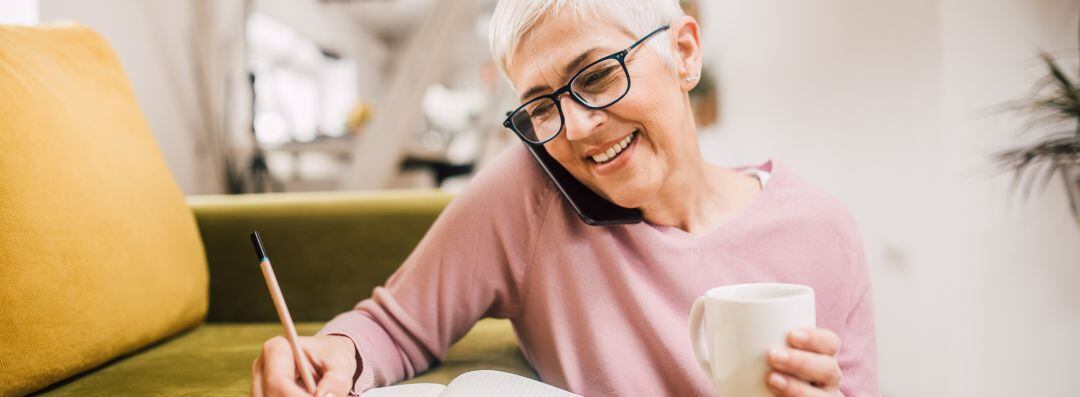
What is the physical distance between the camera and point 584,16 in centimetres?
78

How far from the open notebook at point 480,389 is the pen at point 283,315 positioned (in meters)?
0.09

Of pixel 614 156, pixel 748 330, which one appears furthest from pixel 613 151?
pixel 748 330

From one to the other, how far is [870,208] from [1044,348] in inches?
26.9

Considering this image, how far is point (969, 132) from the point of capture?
1.89 metres

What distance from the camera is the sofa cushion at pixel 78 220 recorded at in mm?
788

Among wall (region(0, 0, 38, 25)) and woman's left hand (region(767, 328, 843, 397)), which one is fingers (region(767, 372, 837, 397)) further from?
wall (region(0, 0, 38, 25))

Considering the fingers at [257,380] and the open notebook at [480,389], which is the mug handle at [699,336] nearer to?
the open notebook at [480,389]

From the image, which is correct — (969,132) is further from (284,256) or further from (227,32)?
(227,32)

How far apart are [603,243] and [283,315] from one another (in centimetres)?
41

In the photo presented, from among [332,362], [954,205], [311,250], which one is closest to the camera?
[332,362]

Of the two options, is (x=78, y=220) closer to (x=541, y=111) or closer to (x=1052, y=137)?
(x=541, y=111)

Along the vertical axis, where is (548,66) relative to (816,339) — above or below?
above

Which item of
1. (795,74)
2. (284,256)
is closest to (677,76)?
(284,256)

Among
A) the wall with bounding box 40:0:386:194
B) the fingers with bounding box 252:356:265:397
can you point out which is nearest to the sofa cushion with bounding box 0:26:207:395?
the fingers with bounding box 252:356:265:397
